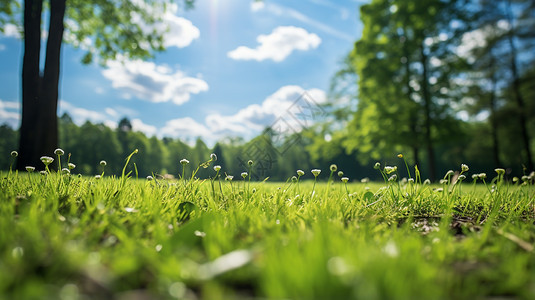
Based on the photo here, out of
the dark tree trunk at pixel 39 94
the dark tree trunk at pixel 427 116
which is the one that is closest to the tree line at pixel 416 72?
the dark tree trunk at pixel 427 116

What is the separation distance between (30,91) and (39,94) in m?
0.22

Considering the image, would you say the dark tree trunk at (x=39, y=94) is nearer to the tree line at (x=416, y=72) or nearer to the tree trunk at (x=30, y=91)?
the tree trunk at (x=30, y=91)

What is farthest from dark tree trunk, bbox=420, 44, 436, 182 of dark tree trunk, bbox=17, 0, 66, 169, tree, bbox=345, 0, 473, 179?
dark tree trunk, bbox=17, 0, 66, 169

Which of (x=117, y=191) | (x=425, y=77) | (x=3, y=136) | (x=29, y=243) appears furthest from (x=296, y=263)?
(x=3, y=136)

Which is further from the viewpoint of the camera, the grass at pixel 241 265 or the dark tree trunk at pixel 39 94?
the dark tree trunk at pixel 39 94

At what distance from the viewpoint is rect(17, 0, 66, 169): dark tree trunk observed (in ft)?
23.2

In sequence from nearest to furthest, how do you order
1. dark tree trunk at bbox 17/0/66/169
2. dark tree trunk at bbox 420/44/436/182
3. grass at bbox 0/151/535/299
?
grass at bbox 0/151/535/299 → dark tree trunk at bbox 17/0/66/169 → dark tree trunk at bbox 420/44/436/182

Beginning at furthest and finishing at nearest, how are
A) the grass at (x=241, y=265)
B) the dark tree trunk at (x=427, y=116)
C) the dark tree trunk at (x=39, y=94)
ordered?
the dark tree trunk at (x=427, y=116) → the dark tree trunk at (x=39, y=94) → the grass at (x=241, y=265)

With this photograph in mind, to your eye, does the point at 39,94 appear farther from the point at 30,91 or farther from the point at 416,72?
the point at 416,72

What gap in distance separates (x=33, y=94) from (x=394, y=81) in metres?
13.4

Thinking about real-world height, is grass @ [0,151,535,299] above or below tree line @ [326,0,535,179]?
below

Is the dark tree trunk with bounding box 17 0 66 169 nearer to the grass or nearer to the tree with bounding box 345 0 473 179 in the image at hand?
the grass

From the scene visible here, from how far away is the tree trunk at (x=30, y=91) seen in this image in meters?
7.08

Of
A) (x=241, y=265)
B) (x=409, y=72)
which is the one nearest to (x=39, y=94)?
(x=241, y=265)
